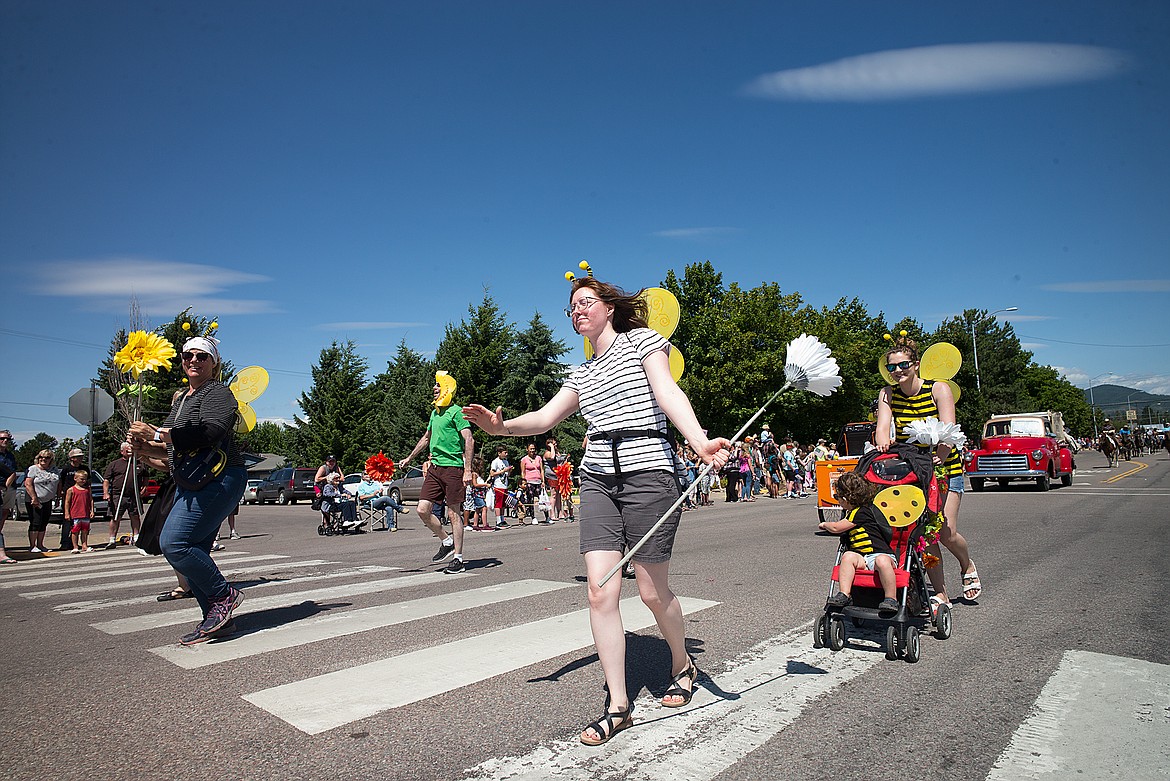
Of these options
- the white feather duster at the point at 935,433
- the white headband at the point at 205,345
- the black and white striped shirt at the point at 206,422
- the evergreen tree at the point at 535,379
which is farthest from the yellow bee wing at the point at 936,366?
the evergreen tree at the point at 535,379

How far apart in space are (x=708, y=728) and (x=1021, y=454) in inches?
831

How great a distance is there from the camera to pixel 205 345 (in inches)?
212

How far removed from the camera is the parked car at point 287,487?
115 feet

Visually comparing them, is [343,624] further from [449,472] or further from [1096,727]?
[1096,727]

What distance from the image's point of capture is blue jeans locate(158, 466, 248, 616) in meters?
5.03

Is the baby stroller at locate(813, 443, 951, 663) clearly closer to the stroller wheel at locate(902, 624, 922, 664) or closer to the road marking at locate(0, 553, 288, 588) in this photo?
the stroller wheel at locate(902, 624, 922, 664)

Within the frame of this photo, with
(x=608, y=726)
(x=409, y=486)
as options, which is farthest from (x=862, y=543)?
→ (x=409, y=486)

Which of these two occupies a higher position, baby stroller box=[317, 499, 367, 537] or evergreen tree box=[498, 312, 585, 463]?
evergreen tree box=[498, 312, 585, 463]

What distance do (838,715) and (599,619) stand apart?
3.98 feet

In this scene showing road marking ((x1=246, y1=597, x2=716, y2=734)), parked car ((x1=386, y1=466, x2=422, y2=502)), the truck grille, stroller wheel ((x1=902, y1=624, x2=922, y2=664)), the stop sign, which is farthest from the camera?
parked car ((x1=386, y1=466, x2=422, y2=502))

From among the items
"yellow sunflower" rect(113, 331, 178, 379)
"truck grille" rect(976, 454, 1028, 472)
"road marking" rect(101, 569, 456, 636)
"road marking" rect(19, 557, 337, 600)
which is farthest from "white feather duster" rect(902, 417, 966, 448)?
"truck grille" rect(976, 454, 1028, 472)

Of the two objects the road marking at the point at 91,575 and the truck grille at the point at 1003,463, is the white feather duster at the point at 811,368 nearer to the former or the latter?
the road marking at the point at 91,575

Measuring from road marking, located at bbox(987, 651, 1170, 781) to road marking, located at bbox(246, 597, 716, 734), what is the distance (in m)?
2.45

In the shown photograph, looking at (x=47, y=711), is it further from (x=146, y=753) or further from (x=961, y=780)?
(x=961, y=780)
